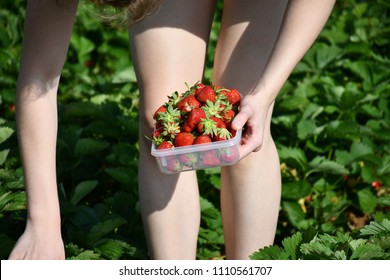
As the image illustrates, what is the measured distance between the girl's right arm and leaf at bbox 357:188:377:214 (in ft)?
5.22

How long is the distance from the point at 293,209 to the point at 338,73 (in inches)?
52.1

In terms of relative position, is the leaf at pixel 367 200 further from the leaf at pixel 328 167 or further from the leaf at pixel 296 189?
the leaf at pixel 296 189

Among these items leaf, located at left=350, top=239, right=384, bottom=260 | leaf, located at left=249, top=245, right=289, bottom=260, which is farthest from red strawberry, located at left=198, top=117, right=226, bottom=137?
leaf, located at left=350, top=239, right=384, bottom=260

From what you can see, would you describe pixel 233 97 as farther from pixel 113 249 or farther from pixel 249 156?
pixel 113 249

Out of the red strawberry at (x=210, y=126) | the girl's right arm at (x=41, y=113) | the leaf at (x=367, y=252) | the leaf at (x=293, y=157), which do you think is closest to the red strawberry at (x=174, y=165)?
the red strawberry at (x=210, y=126)

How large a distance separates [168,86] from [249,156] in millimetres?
374

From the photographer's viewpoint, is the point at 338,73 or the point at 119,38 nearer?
the point at 338,73

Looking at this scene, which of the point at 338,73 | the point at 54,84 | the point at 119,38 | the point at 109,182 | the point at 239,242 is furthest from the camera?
the point at 119,38

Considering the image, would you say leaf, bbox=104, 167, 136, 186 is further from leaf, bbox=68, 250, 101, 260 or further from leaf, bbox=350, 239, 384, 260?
leaf, bbox=350, 239, 384, 260

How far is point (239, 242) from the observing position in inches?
107

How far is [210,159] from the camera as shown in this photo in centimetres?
222

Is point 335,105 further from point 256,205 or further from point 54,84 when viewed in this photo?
point 54,84

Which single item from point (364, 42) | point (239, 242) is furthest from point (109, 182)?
point (364, 42)

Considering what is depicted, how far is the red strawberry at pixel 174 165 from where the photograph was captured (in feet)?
7.30
